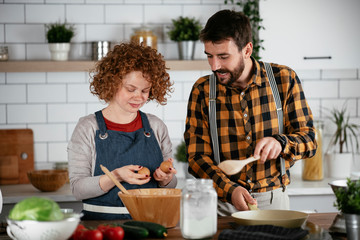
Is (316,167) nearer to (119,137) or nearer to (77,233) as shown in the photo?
(119,137)

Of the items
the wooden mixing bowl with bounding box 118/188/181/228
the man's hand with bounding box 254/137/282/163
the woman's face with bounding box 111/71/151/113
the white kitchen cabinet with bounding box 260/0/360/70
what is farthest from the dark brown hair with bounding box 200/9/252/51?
the white kitchen cabinet with bounding box 260/0/360/70

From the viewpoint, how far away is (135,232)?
155cm

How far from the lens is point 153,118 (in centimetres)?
226

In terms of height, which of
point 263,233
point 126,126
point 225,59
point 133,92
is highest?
point 225,59

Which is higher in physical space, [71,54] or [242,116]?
[71,54]

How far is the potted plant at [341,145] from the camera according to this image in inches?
135

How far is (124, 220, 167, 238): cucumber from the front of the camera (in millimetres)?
1590

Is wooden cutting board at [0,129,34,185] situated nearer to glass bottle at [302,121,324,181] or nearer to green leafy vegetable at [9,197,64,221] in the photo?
glass bottle at [302,121,324,181]

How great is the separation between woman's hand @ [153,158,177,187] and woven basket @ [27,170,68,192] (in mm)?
1211

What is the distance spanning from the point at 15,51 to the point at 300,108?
210 cm

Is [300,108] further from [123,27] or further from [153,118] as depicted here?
[123,27]

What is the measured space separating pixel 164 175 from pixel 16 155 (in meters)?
1.78

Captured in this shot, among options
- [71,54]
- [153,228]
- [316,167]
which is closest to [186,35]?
[71,54]

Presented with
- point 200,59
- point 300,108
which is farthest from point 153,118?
point 200,59
